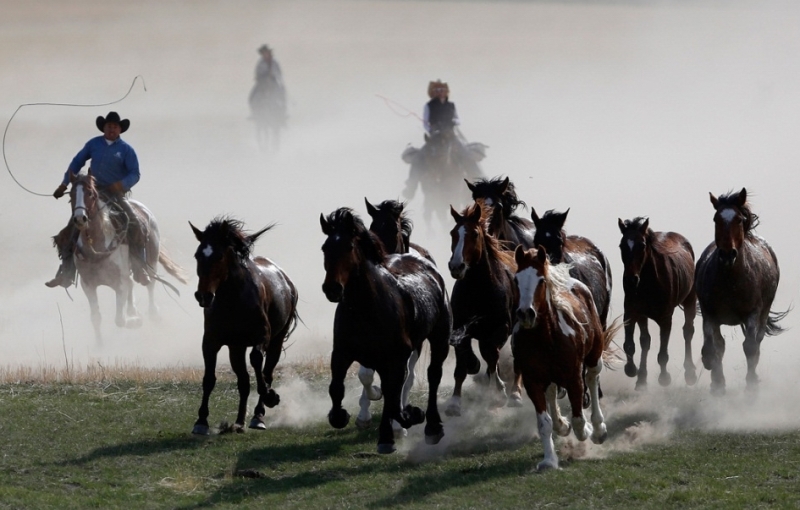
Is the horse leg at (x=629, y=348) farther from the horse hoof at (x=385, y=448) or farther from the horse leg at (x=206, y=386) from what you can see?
the horse leg at (x=206, y=386)

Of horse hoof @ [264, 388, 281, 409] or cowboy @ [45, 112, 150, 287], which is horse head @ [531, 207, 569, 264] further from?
cowboy @ [45, 112, 150, 287]

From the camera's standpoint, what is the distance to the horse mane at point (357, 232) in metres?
10.5

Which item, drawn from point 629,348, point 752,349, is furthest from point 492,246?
point 752,349

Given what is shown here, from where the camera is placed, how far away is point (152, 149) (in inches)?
1891

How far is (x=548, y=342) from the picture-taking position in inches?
396

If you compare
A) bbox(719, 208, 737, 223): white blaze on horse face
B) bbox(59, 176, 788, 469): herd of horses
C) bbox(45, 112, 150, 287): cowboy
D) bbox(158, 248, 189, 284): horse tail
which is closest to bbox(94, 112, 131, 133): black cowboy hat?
bbox(45, 112, 150, 287): cowboy

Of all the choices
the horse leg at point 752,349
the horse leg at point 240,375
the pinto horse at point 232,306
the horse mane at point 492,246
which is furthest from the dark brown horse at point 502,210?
the horse leg at point 240,375

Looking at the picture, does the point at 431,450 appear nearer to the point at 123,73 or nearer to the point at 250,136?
the point at 250,136

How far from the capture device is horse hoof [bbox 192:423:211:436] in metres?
11.8

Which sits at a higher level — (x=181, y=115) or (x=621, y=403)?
(x=181, y=115)

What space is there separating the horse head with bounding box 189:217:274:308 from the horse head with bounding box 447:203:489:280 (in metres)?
1.72

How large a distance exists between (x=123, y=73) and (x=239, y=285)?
2012 inches

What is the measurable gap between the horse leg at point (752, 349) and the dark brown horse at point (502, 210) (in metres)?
2.49

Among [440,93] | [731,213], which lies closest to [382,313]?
[731,213]
